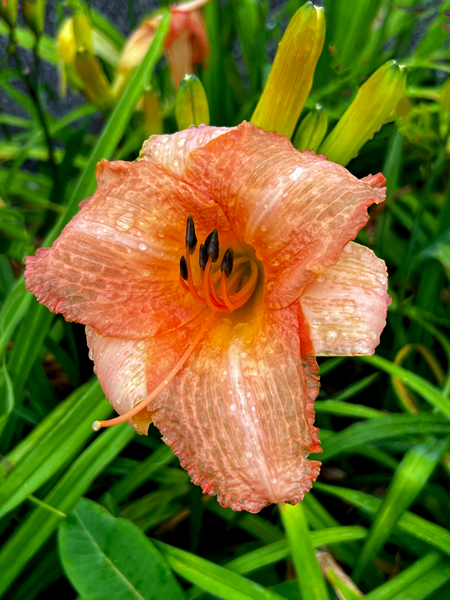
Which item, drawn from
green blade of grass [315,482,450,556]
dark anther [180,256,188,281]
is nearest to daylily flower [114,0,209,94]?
dark anther [180,256,188,281]

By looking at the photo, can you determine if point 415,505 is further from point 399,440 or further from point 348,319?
point 348,319

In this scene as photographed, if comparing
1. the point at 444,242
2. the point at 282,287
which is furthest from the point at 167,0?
the point at 282,287

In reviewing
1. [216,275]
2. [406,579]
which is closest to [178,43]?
[216,275]

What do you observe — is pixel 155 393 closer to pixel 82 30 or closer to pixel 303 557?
pixel 303 557

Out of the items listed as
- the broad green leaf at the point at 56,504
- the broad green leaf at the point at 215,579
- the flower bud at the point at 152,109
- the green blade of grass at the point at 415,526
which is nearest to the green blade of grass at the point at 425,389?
the green blade of grass at the point at 415,526

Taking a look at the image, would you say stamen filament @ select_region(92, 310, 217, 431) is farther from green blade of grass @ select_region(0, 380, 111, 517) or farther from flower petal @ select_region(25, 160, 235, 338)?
green blade of grass @ select_region(0, 380, 111, 517)

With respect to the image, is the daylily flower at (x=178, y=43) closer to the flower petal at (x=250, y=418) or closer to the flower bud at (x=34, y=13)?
the flower bud at (x=34, y=13)
